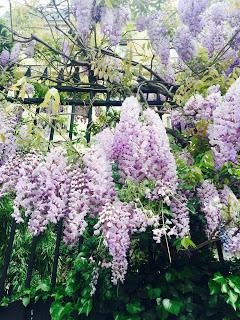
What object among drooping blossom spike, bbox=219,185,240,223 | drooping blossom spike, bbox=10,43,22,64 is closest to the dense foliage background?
drooping blossom spike, bbox=219,185,240,223

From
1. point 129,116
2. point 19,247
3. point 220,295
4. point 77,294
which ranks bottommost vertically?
point 19,247

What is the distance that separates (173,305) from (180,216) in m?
0.60

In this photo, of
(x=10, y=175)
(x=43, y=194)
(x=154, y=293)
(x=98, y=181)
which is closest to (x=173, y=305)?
(x=154, y=293)

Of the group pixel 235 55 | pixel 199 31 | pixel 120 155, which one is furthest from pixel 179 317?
pixel 199 31

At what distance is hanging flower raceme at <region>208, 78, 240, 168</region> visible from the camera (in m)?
2.21

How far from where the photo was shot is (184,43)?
346 centimetres

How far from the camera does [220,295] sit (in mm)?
2367

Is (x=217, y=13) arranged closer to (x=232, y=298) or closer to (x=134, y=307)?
(x=232, y=298)

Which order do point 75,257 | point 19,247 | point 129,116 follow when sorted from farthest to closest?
point 19,247 → point 75,257 → point 129,116

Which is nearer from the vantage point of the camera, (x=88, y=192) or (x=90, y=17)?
(x=88, y=192)

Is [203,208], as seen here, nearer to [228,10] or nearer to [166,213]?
[166,213]

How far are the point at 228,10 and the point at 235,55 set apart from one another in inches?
21.1

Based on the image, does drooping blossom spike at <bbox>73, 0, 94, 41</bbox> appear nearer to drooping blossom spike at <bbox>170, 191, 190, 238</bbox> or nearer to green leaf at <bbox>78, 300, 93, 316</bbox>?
drooping blossom spike at <bbox>170, 191, 190, 238</bbox>

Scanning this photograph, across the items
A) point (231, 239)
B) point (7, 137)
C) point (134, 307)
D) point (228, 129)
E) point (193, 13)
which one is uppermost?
point (193, 13)
